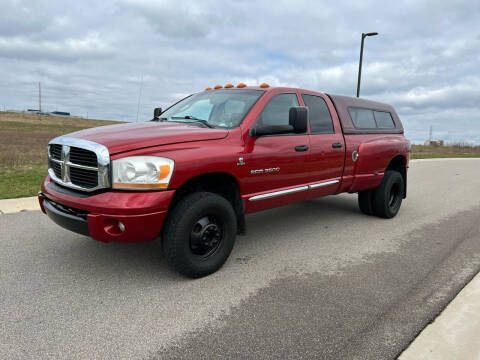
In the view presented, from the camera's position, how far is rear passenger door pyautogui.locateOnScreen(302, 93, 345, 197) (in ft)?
15.0

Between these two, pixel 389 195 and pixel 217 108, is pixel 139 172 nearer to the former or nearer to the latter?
pixel 217 108

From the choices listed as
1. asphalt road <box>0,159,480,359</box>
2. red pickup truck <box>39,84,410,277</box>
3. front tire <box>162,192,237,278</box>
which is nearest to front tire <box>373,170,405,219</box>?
asphalt road <box>0,159,480,359</box>

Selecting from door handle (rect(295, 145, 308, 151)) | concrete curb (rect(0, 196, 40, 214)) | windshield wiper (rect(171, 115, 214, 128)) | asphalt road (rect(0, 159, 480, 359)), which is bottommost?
asphalt road (rect(0, 159, 480, 359))

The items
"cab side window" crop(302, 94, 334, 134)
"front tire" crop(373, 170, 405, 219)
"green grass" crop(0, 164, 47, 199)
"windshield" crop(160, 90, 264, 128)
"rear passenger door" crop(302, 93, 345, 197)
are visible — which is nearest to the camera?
Answer: "windshield" crop(160, 90, 264, 128)

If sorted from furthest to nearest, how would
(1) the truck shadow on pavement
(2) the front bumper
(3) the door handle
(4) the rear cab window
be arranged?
(4) the rear cab window → (3) the door handle → (1) the truck shadow on pavement → (2) the front bumper

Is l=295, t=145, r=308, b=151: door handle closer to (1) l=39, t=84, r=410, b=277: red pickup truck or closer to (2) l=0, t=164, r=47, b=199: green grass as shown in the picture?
(1) l=39, t=84, r=410, b=277: red pickup truck

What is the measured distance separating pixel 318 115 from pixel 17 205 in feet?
15.1

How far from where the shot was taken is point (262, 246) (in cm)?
445

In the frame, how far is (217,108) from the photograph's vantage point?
4.18 metres

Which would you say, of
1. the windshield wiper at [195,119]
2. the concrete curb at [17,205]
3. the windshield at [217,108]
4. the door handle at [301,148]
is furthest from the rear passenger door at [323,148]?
the concrete curb at [17,205]

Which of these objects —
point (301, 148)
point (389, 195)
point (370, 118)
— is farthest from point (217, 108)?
point (389, 195)

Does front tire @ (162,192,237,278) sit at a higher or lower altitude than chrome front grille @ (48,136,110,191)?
lower

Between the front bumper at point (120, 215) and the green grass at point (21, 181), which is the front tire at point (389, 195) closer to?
the front bumper at point (120, 215)

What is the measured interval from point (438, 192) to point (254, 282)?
693 cm
